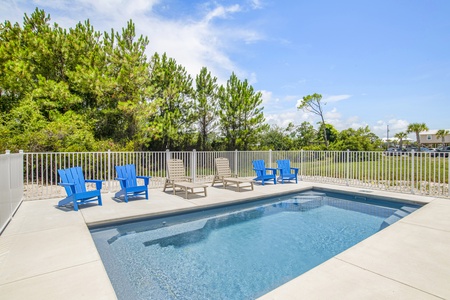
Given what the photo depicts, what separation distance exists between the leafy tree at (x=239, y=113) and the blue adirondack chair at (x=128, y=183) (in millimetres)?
9845

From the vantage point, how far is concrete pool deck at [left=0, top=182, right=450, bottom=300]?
2.43 meters

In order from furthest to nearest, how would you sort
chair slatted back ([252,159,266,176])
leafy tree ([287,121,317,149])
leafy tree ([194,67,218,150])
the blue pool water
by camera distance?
leafy tree ([287,121,317,149])
leafy tree ([194,67,218,150])
chair slatted back ([252,159,266,176])
the blue pool water

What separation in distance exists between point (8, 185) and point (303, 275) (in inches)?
215

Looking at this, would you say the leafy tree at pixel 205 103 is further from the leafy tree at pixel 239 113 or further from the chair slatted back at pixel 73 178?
the chair slatted back at pixel 73 178

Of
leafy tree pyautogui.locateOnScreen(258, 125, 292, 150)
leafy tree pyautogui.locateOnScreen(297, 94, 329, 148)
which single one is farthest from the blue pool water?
leafy tree pyautogui.locateOnScreen(297, 94, 329, 148)

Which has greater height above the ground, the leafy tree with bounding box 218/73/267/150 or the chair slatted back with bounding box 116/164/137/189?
the leafy tree with bounding box 218/73/267/150

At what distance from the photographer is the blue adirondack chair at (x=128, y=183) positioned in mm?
6586

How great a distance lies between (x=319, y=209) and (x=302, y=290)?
15.9ft

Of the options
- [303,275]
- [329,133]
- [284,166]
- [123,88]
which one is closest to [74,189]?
[303,275]

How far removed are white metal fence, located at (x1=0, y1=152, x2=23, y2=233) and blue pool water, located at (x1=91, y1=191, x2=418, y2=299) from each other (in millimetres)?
1570

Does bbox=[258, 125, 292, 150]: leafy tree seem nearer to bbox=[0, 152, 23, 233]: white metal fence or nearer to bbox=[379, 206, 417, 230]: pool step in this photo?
bbox=[379, 206, 417, 230]: pool step

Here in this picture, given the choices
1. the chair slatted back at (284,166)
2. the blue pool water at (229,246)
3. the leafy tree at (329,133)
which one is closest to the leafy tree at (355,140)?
the leafy tree at (329,133)

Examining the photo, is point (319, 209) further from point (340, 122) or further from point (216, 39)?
point (340, 122)

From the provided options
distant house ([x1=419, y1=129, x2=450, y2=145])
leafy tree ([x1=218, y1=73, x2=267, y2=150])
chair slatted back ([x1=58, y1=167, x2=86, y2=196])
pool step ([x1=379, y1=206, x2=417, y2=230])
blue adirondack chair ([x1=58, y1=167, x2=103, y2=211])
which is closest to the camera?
→ pool step ([x1=379, y1=206, x2=417, y2=230])
